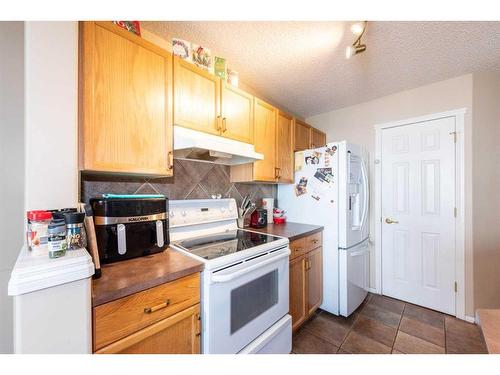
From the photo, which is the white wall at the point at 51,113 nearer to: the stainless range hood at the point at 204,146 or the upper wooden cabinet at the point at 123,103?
the upper wooden cabinet at the point at 123,103

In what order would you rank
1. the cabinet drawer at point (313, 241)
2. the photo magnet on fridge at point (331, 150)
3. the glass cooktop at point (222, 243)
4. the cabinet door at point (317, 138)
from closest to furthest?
the glass cooktop at point (222, 243) → the cabinet drawer at point (313, 241) → the photo magnet on fridge at point (331, 150) → the cabinet door at point (317, 138)

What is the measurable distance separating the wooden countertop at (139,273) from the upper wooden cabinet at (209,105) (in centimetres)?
82

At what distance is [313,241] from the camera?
1.97 m

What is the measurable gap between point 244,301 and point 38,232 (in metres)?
1.02

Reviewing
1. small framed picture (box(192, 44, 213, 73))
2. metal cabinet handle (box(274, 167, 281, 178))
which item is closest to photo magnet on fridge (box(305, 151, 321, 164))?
metal cabinet handle (box(274, 167, 281, 178))

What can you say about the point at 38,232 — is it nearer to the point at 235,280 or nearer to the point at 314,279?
the point at 235,280

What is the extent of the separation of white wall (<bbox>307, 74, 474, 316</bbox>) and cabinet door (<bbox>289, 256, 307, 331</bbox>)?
46.8 inches

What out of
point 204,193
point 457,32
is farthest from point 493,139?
point 204,193

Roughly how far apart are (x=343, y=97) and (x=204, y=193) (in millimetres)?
1985

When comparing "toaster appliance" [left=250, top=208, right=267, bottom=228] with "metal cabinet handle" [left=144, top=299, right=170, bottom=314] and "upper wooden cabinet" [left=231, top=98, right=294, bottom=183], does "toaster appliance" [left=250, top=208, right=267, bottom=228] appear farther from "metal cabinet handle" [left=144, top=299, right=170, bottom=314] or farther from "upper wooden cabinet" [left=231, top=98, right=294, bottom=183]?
"metal cabinet handle" [left=144, top=299, right=170, bottom=314]

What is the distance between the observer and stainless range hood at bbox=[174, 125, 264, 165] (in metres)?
1.27

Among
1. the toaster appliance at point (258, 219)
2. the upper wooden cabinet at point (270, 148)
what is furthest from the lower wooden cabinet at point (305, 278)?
the upper wooden cabinet at point (270, 148)

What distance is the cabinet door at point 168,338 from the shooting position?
814 millimetres
